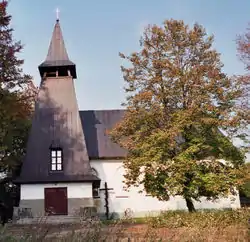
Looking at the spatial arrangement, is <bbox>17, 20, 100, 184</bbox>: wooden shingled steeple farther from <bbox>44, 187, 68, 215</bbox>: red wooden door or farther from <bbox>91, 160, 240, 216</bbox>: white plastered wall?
<bbox>91, 160, 240, 216</bbox>: white plastered wall

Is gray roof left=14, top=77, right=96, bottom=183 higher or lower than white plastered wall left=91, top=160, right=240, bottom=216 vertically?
Result: higher

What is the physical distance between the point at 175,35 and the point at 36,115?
38.9ft

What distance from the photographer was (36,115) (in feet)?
82.8

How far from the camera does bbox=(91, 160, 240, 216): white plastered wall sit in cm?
2591

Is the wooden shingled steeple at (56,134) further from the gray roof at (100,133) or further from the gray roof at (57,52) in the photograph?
the gray roof at (100,133)

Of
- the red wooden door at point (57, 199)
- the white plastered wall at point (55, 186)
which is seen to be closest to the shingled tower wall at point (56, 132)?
the white plastered wall at point (55, 186)

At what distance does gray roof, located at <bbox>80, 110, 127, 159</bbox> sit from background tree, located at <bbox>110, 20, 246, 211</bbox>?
24.7 feet

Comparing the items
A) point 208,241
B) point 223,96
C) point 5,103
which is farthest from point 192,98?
point 208,241

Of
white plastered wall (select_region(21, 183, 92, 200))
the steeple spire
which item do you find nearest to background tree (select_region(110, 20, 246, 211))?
white plastered wall (select_region(21, 183, 92, 200))

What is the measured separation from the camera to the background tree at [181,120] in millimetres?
17516

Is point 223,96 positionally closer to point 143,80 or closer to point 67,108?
point 143,80

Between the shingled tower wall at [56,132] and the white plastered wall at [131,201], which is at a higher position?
the shingled tower wall at [56,132]

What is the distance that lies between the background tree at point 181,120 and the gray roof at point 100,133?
7531 millimetres

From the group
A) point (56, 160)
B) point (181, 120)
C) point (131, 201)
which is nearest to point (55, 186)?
point (56, 160)
